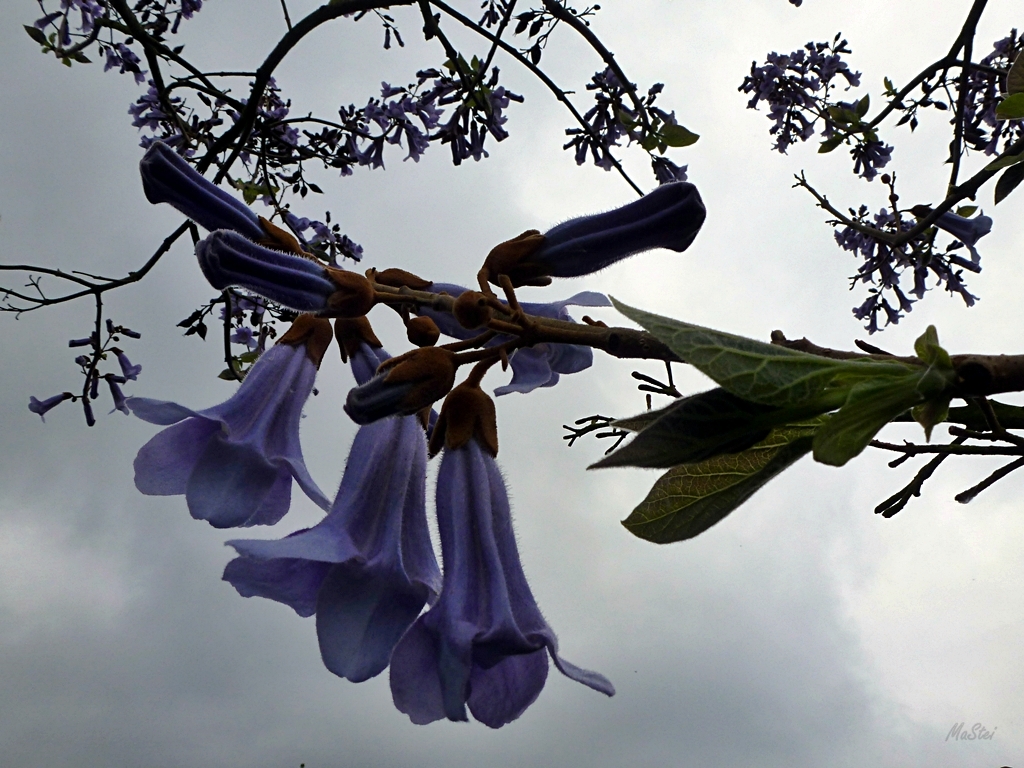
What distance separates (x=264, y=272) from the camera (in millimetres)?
1074

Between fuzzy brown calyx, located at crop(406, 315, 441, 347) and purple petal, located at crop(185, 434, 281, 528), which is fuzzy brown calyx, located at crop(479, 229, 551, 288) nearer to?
fuzzy brown calyx, located at crop(406, 315, 441, 347)

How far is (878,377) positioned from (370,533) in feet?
2.53

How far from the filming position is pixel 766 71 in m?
4.42

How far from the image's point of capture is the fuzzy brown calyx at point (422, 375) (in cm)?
101

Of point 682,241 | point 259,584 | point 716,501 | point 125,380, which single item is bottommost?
point 716,501

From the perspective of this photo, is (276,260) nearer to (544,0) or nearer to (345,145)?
(544,0)

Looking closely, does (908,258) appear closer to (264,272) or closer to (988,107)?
(988,107)

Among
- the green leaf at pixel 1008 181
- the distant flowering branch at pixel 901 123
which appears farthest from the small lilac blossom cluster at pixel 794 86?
the green leaf at pixel 1008 181

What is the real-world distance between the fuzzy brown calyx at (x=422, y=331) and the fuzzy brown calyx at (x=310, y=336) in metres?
0.35

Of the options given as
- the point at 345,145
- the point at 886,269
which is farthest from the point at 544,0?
the point at 886,269

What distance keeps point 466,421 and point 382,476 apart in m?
0.17

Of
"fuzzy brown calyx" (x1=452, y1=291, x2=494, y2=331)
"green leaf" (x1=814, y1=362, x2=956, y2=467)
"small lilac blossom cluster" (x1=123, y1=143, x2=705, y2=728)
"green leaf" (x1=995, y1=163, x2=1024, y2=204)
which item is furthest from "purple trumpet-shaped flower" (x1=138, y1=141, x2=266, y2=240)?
"green leaf" (x1=995, y1=163, x2=1024, y2=204)

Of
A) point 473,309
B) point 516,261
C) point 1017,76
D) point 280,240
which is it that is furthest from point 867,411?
point 1017,76

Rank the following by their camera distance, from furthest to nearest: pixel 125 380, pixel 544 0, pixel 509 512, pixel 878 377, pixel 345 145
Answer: pixel 345 145 → pixel 125 380 → pixel 544 0 → pixel 509 512 → pixel 878 377
